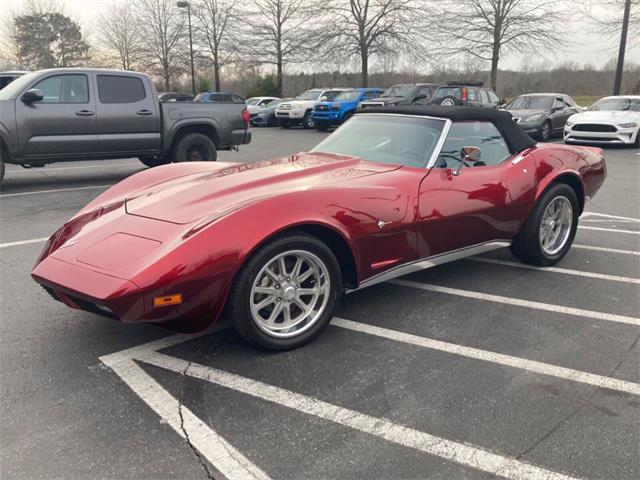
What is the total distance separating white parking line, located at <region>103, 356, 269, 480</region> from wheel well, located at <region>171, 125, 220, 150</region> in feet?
23.7

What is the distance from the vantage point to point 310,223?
10.4 ft

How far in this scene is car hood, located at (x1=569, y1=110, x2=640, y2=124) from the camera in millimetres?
14969

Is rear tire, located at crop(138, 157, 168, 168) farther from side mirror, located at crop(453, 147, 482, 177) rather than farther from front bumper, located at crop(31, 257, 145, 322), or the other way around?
front bumper, located at crop(31, 257, 145, 322)

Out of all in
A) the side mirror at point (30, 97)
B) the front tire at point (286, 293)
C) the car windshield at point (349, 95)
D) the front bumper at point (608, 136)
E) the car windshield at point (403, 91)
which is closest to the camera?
the front tire at point (286, 293)

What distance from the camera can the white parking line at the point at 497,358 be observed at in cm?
293

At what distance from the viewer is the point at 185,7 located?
38188 millimetres

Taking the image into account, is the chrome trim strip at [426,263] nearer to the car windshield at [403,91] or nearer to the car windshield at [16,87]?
the car windshield at [16,87]

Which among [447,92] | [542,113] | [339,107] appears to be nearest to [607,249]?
[542,113]

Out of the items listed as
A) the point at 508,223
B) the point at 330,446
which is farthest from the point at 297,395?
→ the point at 508,223

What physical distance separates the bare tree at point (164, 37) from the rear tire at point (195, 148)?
111 ft

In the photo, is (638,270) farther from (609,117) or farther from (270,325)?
(609,117)

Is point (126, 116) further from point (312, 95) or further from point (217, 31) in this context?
point (217, 31)

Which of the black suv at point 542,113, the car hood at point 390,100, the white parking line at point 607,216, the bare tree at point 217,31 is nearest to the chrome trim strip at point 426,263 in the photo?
the white parking line at point 607,216

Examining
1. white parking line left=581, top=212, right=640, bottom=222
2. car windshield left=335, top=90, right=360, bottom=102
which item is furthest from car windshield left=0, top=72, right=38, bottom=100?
car windshield left=335, top=90, right=360, bottom=102
